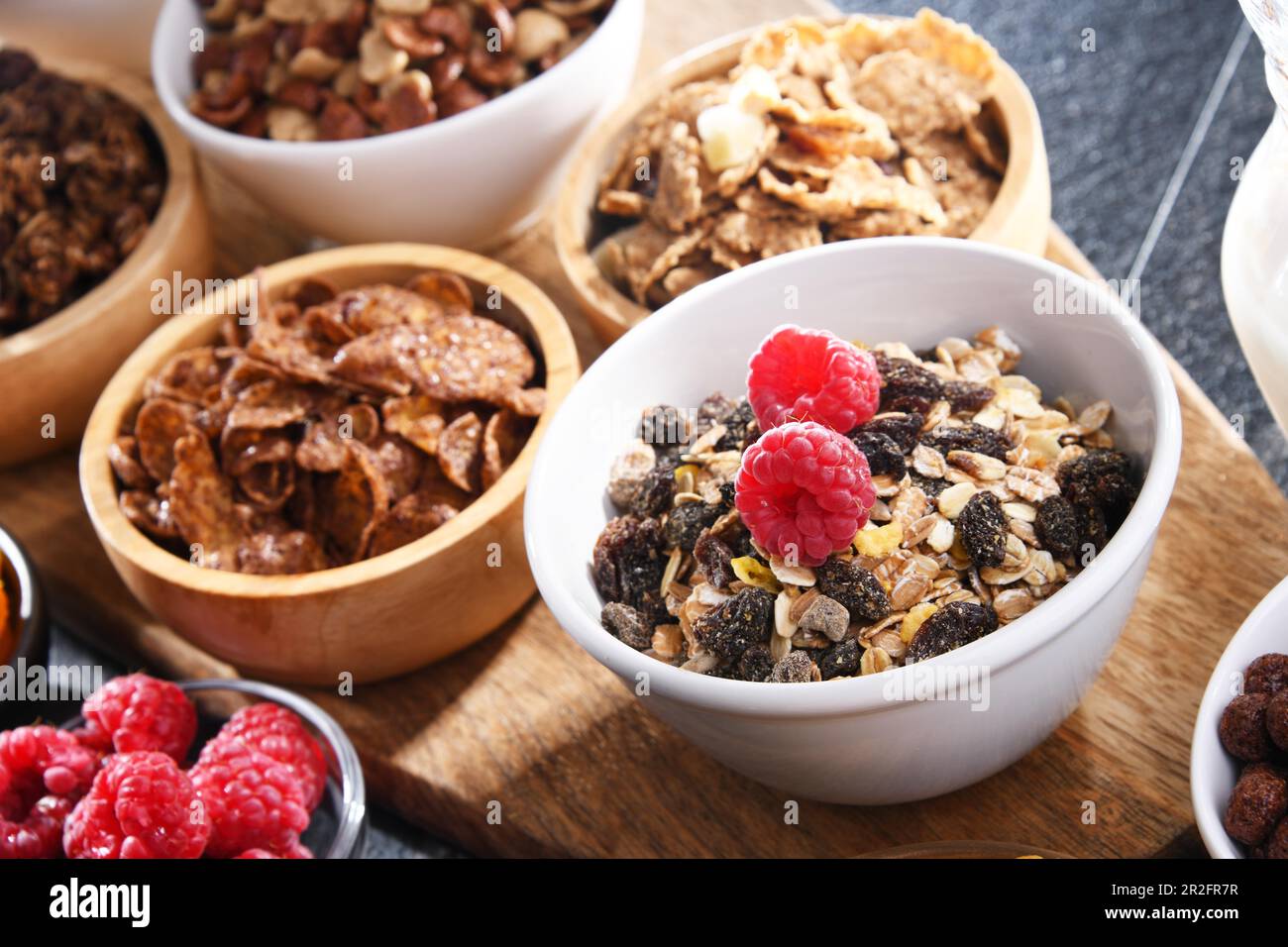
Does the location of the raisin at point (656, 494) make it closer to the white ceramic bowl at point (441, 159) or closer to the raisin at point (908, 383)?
the raisin at point (908, 383)

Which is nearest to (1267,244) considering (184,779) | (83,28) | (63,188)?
(184,779)

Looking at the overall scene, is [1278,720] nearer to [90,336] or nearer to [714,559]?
[714,559]

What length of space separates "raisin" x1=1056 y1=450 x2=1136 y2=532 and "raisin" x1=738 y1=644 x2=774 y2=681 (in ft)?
0.61

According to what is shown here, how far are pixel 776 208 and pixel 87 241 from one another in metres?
0.59

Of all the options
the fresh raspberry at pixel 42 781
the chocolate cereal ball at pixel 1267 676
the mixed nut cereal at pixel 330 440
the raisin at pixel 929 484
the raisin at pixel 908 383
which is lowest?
the fresh raspberry at pixel 42 781

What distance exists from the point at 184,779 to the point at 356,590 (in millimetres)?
156

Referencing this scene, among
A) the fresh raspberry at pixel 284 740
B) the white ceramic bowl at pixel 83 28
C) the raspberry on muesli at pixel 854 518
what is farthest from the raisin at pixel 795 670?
the white ceramic bowl at pixel 83 28

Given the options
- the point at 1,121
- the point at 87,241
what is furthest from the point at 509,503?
the point at 1,121

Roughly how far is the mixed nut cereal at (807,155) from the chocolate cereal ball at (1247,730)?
41 centimetres

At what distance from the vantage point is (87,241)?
1.12 meters

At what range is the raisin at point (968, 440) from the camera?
0.74 metres

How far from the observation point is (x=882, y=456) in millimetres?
729

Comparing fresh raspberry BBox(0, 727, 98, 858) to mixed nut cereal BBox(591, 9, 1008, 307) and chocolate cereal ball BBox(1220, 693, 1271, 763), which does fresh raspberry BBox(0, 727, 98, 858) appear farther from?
chocolate cereal ball BBox(1220, 693, 1271, 763)
